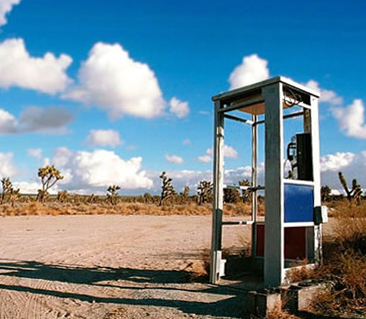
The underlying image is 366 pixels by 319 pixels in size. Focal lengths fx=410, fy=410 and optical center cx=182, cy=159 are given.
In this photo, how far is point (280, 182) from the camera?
687 cm

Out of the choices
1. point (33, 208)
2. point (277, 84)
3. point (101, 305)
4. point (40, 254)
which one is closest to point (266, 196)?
point (277, 84)

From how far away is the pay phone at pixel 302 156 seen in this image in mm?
7785

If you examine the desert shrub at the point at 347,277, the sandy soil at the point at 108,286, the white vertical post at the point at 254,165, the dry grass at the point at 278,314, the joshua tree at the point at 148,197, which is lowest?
the sandy soil at the point at 108,286

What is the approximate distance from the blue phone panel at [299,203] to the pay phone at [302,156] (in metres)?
0.35

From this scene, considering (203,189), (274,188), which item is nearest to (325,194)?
(203,189)

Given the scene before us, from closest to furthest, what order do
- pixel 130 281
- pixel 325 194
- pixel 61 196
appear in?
pixel 130 281 < pixel 325 194 < pixel 61 196

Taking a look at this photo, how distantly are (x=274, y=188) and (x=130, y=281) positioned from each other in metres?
3.40

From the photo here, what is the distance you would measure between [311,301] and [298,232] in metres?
2.35

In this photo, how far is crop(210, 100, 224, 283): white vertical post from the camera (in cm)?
760

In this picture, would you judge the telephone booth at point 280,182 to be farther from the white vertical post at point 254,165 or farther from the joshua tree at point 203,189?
the joshua tree at point 203,189

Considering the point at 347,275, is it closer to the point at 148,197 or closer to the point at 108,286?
the point at 108,286

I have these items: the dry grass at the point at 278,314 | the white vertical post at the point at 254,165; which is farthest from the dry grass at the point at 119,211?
the dry grass at the point at 278,314

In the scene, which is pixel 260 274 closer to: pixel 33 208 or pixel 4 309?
pixel 4 309

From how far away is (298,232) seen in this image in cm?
790
